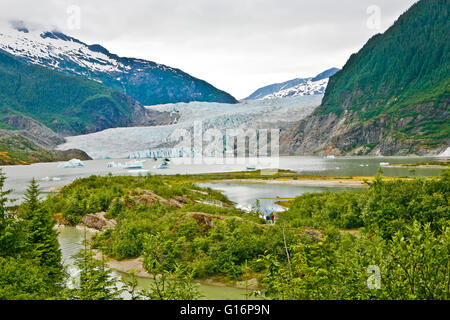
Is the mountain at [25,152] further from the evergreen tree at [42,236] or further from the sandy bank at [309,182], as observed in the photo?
the evergreen tree at [42,236]

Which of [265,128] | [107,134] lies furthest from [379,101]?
[107,134]

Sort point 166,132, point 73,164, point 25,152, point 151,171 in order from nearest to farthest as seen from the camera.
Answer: point 151,171
point 73,164
point 166,132
point 25,152

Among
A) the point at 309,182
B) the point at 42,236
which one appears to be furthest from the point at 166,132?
the point at 42,236

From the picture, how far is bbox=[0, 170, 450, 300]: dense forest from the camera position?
521 centimetres

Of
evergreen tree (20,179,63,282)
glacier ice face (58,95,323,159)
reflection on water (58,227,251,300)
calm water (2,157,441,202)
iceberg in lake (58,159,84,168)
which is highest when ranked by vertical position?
glacier ice face (58,95,323,159)

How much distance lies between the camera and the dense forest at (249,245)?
521 centimetres

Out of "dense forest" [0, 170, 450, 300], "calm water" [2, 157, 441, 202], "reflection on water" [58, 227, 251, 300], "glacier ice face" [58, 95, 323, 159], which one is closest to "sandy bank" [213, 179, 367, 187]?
"calm water" [2, 157, 441, 202]

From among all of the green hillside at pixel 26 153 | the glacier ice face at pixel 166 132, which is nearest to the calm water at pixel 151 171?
the glacier ice face at pixel 166 132

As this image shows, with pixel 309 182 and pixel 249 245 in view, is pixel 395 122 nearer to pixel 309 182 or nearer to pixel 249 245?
pixel 309 182

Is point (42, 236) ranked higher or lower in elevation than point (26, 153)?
higher

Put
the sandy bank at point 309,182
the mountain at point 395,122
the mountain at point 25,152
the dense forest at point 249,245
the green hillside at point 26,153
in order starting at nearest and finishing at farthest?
the dense forest at point 249,245 → the sandy bank at point 309,182 → the green hillside at point 26,153 → the mountain at point 25,152 → the mountain at point 395,122

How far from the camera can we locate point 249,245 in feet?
52.1

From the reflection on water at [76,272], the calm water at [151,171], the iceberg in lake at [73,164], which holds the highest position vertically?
the reflection on water at [76,272]

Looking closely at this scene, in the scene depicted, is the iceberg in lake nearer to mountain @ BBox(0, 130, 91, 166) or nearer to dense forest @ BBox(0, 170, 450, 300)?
mountain @ BBox(0, 130, 91, 166)
